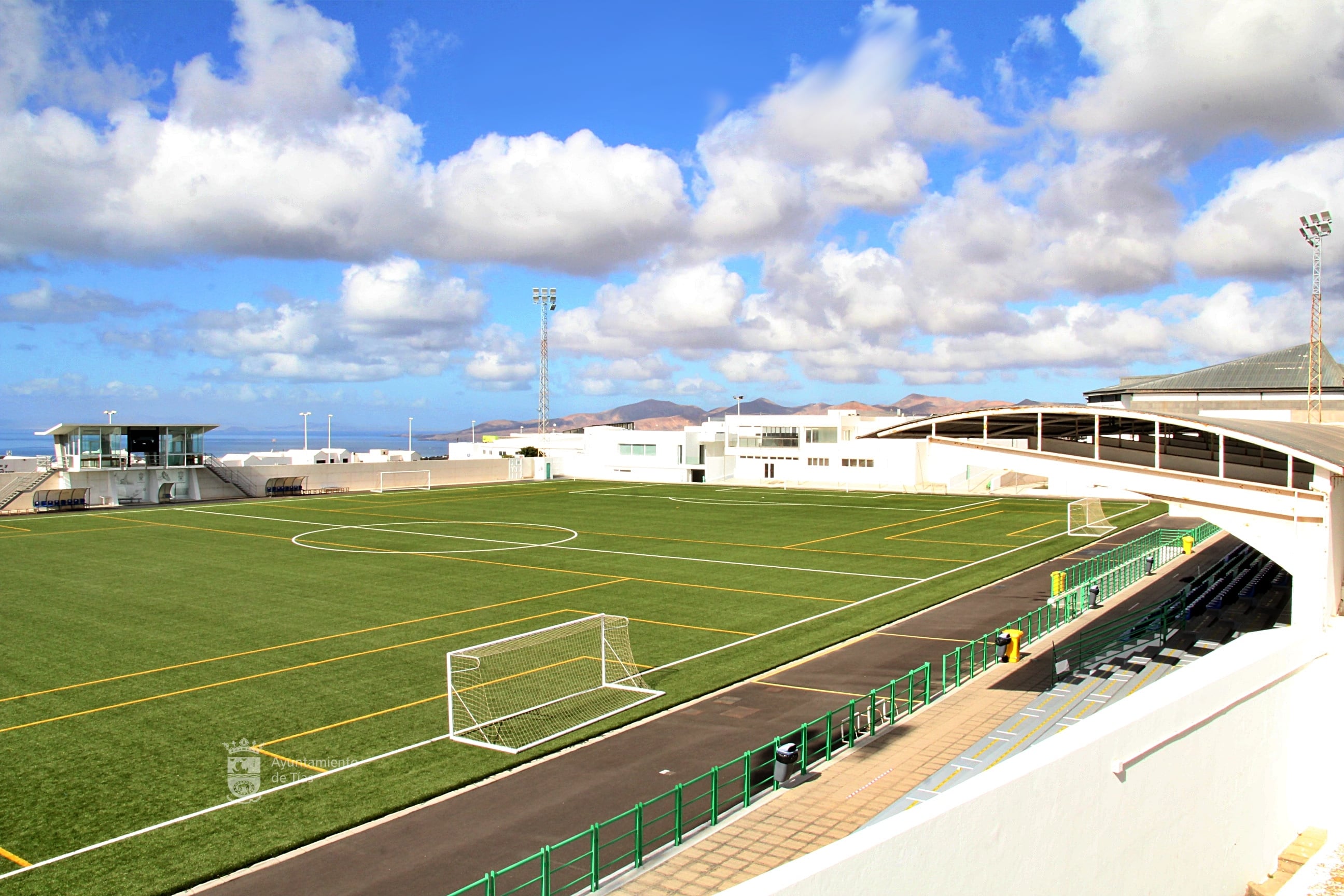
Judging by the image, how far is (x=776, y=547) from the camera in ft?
153

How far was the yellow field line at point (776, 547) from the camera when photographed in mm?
42656

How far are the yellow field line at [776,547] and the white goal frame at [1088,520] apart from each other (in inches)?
267

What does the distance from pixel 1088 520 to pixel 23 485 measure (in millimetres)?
72278

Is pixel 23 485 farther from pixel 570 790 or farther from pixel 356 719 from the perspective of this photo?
pixel 570 790

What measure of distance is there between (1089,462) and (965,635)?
31.0ft

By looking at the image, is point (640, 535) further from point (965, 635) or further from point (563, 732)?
point (563, 732)

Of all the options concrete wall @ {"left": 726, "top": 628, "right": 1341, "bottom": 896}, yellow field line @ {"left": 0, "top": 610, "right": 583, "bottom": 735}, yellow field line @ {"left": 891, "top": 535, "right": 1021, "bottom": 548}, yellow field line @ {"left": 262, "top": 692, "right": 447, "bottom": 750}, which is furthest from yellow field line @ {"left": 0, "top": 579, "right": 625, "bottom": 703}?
concrete wall @ {"left": 726, "top": 628, "right": 1341, "bottom": 896}

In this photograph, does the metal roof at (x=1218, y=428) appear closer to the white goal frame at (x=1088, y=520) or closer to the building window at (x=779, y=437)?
the white goal frame at (x=1088, y=520)

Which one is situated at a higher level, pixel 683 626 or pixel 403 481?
pixel 403 481

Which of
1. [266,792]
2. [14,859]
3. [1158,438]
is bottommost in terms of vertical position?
[14,859]

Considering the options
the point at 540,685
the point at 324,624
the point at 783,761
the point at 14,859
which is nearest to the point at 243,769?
the point at 14,859

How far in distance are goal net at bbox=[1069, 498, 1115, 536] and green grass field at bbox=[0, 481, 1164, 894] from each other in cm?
197

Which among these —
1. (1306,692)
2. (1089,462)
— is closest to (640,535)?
(1089,462)

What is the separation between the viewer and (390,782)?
15789 millimetres
